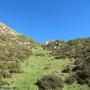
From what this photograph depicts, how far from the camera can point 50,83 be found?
27125mm

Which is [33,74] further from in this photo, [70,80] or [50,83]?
[70,80]

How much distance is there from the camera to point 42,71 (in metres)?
33.0

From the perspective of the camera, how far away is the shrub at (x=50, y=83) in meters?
26.8

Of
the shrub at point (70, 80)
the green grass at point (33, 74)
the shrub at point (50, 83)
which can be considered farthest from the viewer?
the shrub at point (70, 80)

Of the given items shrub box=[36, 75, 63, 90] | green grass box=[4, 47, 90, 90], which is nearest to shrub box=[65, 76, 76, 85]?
green grass box=[4, 47, 90, 90]

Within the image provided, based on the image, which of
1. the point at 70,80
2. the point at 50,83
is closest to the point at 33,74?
the point at 50,83

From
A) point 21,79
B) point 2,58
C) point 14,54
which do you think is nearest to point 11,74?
point 21,79

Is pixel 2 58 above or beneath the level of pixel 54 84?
above

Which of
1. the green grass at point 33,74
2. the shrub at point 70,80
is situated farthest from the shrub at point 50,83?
the shrub at point 70,80

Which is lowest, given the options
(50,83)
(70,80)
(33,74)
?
(50,83)

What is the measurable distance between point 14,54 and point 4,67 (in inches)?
371

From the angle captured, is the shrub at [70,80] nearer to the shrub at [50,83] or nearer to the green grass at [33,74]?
the green grass at [33,74]

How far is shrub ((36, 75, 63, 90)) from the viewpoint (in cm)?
2681

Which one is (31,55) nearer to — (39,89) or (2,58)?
(2,58)
